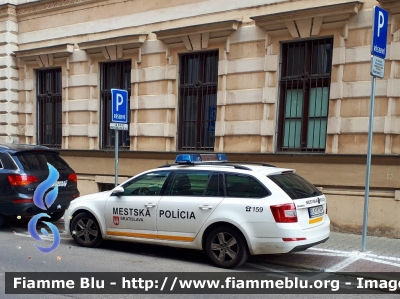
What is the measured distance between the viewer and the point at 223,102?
10.6 metres

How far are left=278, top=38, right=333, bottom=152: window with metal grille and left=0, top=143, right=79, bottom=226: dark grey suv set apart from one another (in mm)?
5052

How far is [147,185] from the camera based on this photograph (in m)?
7.04

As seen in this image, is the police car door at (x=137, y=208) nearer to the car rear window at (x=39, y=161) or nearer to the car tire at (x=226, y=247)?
the car tire at (x=226, y=247)

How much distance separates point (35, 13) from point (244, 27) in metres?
8.04

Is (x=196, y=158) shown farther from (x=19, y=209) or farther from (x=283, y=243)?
(x=19, y=209)

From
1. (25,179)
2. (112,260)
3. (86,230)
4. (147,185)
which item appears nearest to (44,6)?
(25,179)

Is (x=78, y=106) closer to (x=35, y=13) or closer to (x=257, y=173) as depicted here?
(x=35, y=13)

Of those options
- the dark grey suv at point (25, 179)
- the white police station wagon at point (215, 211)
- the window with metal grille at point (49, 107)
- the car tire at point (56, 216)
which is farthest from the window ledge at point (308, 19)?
the window with metal grille at point (49, 107)

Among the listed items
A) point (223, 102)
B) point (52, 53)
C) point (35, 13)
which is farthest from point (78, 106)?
point (223, 102)

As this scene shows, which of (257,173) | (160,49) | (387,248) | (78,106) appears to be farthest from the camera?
(78,106)

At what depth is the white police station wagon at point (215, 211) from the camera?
589 centimetres

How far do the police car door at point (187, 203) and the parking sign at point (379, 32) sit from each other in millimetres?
3337

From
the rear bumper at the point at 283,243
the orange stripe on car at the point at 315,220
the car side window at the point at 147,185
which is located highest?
the car side window at the point at 147,185

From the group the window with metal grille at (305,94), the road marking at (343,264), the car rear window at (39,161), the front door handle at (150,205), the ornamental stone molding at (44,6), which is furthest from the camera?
the ornamental stone molding at (44,6)
